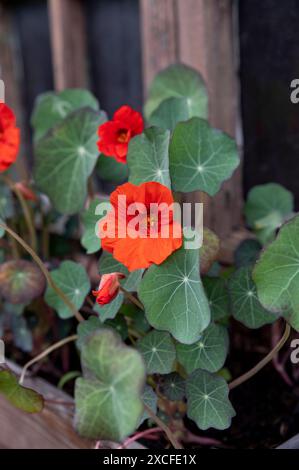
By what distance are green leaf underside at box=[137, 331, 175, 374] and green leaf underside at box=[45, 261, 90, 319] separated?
20 cm

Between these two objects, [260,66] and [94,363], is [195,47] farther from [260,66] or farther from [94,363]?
[94,363]

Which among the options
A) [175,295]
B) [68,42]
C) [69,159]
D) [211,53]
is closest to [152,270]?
[175,295]

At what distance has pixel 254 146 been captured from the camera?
1343 millimetres

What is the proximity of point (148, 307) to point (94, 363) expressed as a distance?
156mm

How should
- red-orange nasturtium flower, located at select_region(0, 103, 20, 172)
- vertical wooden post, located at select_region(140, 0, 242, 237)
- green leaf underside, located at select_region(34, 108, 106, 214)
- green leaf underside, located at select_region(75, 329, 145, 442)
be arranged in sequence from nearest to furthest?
green leaf underside, located at select_region(75, 329, 145, 442) < red-orange nasturtium flower, located at select_region(0, 103, 20, 172) < green leaf underside, located at select_region(34, 108, 106, 214) < vertical wooden post, located at select_region(140, 0, 242, 237)

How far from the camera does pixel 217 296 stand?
101 centimetres

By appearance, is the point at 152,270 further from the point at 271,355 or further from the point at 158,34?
the point at 158,34

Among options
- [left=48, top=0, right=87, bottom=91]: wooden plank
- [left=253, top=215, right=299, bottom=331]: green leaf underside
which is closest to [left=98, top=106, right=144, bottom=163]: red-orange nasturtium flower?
[left=253, top=215, right=299, bottom=331]: green leaf underside

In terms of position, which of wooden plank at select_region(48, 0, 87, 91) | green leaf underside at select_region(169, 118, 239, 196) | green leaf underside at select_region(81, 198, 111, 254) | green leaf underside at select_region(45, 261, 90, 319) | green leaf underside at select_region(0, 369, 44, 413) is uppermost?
wooden plank at select_region(48, 0, 87, 91)

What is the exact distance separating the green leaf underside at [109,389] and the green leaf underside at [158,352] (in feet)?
0.63

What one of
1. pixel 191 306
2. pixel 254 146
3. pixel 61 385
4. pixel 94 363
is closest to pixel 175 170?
pixel 191 306

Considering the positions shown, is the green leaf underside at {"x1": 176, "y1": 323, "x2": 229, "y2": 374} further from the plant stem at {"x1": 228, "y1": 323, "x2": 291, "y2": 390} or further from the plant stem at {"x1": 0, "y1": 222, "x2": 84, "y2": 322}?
the plant stem at {"x1": 0, "y1": 222, "x2": 84, "y2": 322}

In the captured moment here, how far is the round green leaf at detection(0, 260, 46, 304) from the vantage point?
1.13 m

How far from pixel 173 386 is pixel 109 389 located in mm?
268
